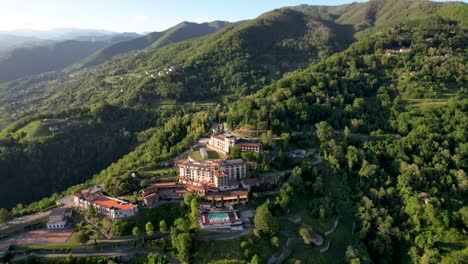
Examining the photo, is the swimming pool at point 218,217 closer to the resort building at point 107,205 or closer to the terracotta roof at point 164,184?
the terracotta roof at point 164,184

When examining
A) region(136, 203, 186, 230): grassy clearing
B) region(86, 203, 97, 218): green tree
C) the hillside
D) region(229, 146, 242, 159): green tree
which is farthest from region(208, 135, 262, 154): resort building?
the hillside

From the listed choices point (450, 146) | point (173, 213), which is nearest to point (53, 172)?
point (173, 213)

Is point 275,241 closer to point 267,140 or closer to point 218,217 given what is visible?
point 218,217

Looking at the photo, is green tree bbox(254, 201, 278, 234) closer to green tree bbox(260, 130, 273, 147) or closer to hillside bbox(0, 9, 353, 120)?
green tree bbox(260, 130, 273, 147)

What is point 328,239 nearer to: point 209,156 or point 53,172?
point 209,156

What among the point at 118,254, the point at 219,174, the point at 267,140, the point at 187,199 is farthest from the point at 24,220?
the point at 267,140

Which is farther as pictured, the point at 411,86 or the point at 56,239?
the point at 411,86
